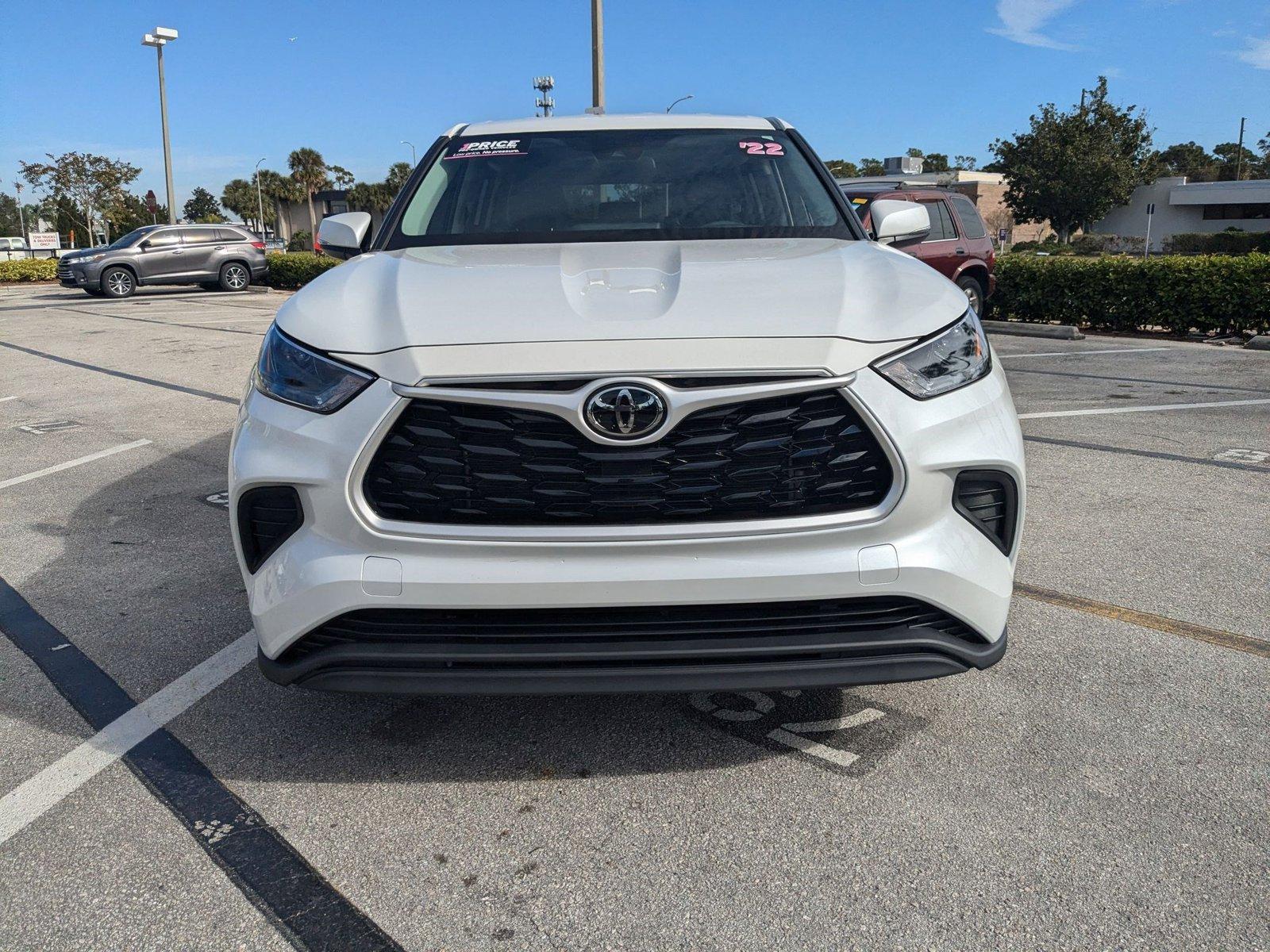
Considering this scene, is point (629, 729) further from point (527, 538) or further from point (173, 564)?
point (173, 564)

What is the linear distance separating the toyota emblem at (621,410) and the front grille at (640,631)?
384 mm

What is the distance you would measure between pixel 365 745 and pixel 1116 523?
351 centimetres

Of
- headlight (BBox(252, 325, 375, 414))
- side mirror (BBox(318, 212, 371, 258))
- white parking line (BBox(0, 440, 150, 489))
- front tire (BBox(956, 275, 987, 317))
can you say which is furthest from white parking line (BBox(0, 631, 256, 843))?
front tire (BBox(956, 275, 987, 317))

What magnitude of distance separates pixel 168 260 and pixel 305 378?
984 inches

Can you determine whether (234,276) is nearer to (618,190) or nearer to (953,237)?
(953,237)

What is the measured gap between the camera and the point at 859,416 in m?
2.30

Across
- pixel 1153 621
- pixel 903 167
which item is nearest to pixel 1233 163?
pixel 903 167

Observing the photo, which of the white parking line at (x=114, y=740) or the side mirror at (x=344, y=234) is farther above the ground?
the side mirror at (x=344, y=234)

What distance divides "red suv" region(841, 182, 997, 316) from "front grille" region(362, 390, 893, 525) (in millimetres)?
11438

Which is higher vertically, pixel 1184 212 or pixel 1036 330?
pixel 1184 212

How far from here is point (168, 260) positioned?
81.3 feet

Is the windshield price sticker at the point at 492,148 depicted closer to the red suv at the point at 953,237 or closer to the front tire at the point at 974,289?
the red suv at the point at 953,237

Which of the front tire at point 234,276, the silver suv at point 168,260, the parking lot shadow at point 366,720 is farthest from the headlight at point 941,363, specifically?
the front tire at point 234,276

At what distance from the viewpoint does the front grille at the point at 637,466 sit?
7.50 ft
